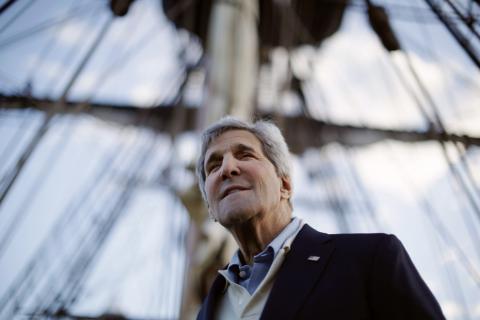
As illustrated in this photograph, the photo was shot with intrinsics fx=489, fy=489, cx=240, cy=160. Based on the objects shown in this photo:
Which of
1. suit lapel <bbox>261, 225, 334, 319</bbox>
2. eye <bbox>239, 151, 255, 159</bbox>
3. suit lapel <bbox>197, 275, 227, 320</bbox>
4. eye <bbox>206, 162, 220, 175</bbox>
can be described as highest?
eye <bbox>239, 151, 255, 159</bbox>

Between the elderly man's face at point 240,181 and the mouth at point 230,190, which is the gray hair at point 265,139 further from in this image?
the mouth at point 230,190

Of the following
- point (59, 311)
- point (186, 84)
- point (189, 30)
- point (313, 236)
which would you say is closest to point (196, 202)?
point (313, 236)

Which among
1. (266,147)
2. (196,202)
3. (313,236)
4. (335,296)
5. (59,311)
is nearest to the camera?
(335,296)

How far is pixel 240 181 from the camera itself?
3.66ft

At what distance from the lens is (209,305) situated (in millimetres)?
1096

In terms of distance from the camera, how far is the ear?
4.00 ft

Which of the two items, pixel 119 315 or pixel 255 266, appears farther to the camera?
pixel 119 315

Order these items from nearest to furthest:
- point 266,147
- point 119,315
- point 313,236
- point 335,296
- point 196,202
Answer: point 335,296
point 313,236
point 266,147
point 196,202
point 119,315

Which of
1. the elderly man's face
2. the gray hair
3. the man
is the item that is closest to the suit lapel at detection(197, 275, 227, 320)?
the man

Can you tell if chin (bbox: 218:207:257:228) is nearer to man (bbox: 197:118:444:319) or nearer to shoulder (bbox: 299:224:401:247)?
man (bbox: 197:118:444:319)

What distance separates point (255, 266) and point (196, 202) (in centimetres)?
228

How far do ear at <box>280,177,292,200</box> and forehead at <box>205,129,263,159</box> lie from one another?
0.33 ft

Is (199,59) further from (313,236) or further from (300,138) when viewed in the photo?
(313,236)

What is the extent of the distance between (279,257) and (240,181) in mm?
218
